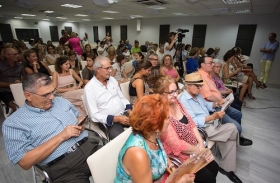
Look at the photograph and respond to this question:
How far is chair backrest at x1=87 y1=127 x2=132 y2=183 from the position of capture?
969mm

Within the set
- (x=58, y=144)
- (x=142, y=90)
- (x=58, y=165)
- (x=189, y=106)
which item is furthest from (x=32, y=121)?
(x=189, y=106)

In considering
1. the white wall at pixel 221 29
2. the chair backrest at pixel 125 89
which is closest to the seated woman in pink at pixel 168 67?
the chair backrest at pixel 125 89

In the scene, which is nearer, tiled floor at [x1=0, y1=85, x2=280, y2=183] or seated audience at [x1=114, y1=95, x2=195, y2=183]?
seated audience at [x1=114, y1=95, x2=195, y2=183]

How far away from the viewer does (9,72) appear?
2.61 meters

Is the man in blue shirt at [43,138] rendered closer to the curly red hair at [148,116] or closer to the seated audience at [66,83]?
the curly red hair at [148,116]

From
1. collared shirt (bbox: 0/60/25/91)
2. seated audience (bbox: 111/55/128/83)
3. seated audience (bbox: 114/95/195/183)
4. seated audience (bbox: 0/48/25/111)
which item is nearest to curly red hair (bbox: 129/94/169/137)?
seated audience (bbox: 114/95/195/183)

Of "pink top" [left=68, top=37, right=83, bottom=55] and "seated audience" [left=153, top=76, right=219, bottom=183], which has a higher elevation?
"pink top" [left=68, top=37, right=83, bottom=55]

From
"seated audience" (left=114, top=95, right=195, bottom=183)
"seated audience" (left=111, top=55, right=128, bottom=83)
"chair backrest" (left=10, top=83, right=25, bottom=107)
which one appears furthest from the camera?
"seated audience" (left=111, top=55, right=128, bottom=83)

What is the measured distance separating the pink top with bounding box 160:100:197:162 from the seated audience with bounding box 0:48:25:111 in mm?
2489

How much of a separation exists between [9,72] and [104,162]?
8.58 feet

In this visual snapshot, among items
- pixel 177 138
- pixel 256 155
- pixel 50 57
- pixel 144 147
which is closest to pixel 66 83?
pixel 177 138

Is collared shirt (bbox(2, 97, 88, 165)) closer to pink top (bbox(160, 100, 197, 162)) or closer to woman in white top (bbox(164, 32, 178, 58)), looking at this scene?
pink top (bbox(160, 100, 197, 162))

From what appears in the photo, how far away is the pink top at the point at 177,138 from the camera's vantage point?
131 centimetres

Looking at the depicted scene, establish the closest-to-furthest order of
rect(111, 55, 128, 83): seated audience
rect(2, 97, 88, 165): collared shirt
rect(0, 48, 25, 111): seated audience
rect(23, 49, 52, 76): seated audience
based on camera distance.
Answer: rect(2, 97, 88, 165): collared shirt
rect(0, 48, 25, 111): seated audience
rect(23, 49, 52, 76): seated audience
rect(111, 55, 128, 83): seated audience
